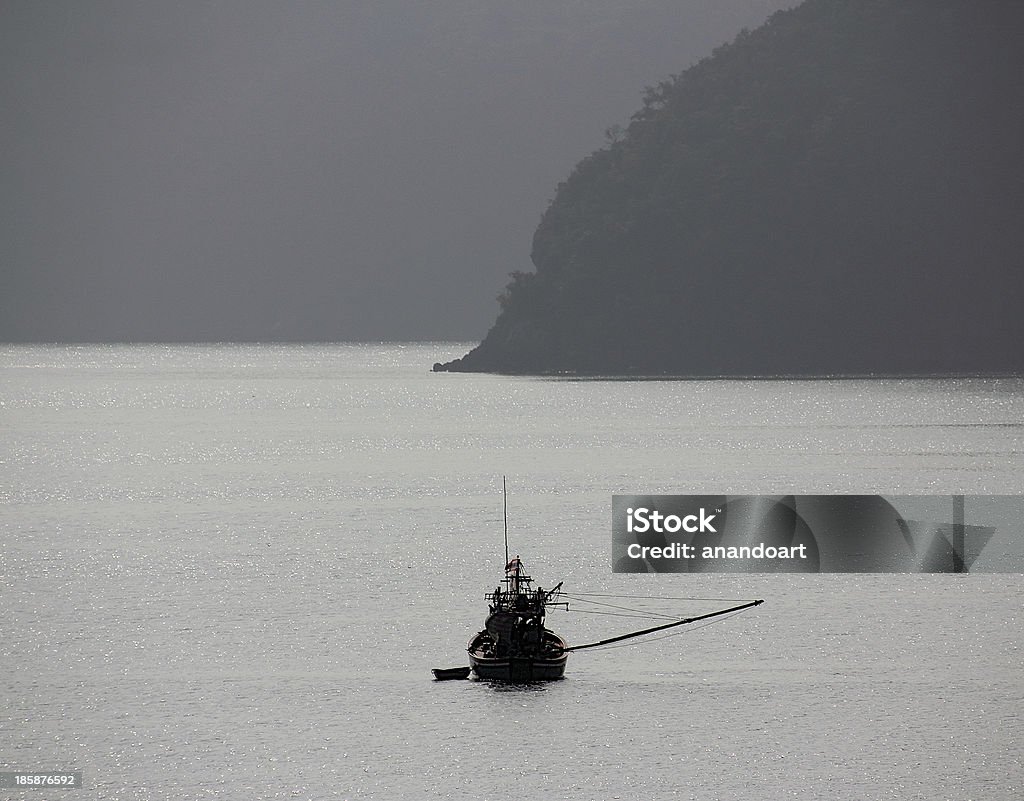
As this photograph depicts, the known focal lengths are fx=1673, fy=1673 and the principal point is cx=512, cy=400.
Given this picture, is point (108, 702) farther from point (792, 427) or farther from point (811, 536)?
point (792, 427)

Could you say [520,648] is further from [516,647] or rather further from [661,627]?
[661,627]

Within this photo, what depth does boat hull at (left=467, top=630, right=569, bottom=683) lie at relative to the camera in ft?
174

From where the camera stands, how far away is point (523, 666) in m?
53.2

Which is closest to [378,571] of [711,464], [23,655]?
[23,655]

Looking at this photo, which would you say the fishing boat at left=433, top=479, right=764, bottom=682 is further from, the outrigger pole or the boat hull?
the outrigger pole

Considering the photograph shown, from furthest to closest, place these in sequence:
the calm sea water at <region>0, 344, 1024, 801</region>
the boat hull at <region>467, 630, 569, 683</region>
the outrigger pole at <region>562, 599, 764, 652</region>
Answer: the outrigger pole at <region>562, 599, 764, 652</region>
the boat hull at <region>467, 630, 569, 683</region>
the calm sea water at <region>0, 344, 1024, 801</region>

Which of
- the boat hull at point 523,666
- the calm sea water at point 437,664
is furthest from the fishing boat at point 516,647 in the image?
the calm sea water at point 437,664

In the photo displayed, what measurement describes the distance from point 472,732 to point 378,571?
101ft

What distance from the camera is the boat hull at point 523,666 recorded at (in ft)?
174

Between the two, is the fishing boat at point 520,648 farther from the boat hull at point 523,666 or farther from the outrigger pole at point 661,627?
the outrigger pole at point 661,627

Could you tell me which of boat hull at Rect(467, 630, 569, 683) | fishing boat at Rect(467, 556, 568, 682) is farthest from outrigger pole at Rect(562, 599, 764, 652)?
fishing boat at Rect(467, 556, 568, 682)

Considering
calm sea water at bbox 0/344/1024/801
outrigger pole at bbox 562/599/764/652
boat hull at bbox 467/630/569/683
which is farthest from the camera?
outrigger pole at bbox 562/599/764/652

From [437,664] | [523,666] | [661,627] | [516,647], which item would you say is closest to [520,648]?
[516,647]

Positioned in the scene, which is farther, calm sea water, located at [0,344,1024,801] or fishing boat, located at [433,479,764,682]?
fishing boat, located at [433,479,764,682]
